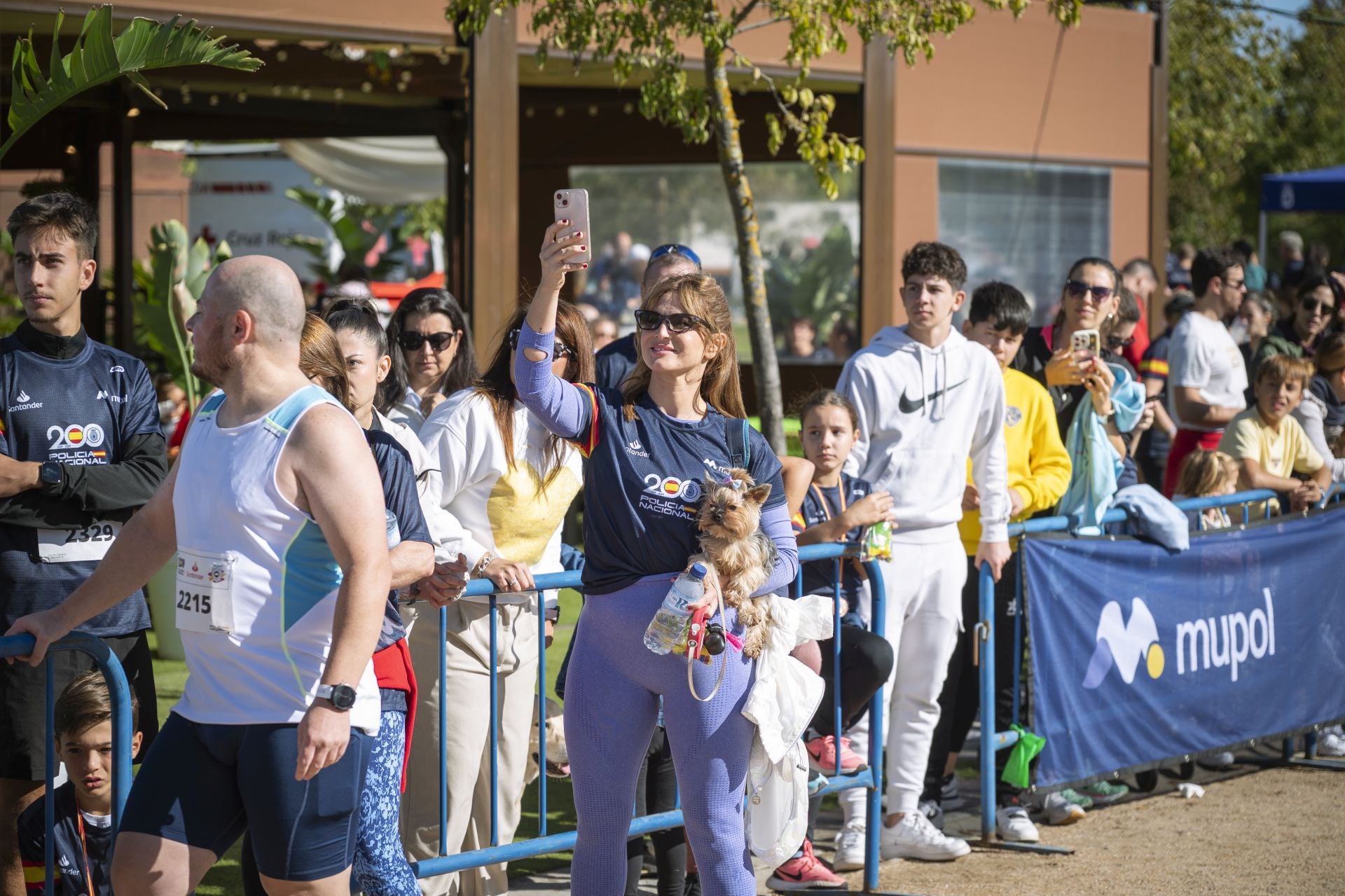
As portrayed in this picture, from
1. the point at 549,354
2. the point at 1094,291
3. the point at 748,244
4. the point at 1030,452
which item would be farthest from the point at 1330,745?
the point at 549,354

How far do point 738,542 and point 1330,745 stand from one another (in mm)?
5024

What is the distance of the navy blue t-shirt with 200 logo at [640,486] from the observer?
4.02 m

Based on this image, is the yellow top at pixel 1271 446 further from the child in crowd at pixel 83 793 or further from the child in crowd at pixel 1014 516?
the child in crowd at pixel 83 793

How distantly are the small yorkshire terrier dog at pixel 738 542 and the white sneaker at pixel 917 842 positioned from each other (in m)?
2.03

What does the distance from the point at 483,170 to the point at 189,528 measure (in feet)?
24.8

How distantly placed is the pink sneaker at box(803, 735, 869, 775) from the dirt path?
465 mm

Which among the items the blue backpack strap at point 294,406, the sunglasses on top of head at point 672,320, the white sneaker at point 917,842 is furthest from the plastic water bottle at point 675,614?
the white sneaker at point 917,842

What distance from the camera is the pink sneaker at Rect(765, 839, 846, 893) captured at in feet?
17.9

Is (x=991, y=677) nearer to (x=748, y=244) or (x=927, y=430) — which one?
(x=927, y=430)

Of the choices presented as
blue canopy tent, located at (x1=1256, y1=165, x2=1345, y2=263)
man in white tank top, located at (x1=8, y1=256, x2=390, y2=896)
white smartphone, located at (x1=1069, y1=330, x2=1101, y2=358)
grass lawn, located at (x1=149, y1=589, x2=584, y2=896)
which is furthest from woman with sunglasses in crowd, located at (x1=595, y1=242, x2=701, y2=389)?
blue canopy tent, located at (x1=1256, y1=165, x2=1345, y2=263)

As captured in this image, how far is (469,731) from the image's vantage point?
4.71 metres

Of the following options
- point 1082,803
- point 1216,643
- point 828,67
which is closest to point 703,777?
point 1082,803

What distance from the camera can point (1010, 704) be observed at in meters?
6.36

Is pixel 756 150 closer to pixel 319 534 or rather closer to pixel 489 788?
pixel 489 788
